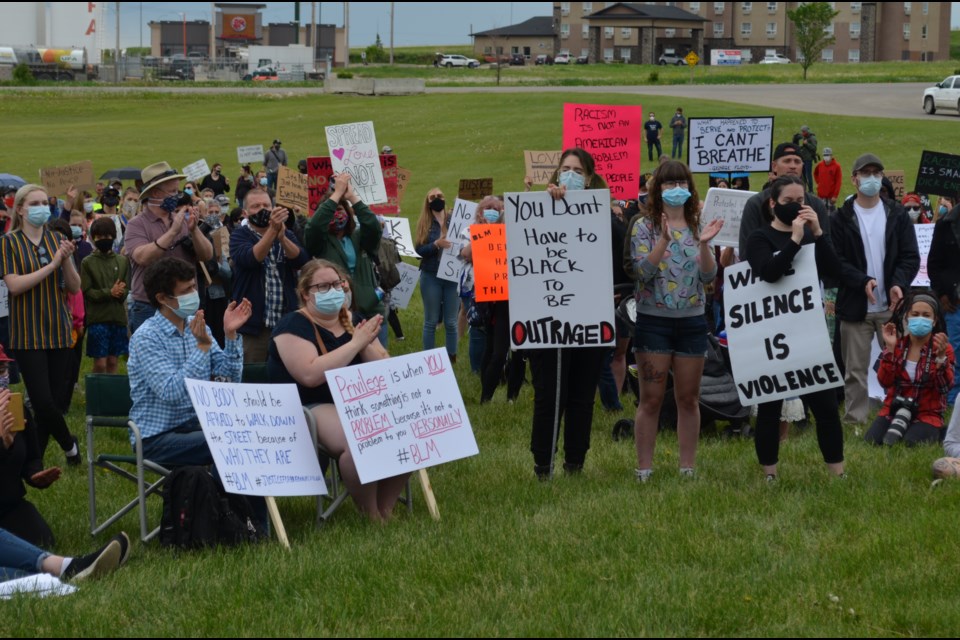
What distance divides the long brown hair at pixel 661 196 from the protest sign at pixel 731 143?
625 cm

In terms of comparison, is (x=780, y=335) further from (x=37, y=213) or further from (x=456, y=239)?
(x=456, y=239)

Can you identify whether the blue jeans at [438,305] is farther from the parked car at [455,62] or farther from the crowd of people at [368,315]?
the parked car at [455,62]

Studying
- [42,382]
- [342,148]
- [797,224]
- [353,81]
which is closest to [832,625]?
[797,224]

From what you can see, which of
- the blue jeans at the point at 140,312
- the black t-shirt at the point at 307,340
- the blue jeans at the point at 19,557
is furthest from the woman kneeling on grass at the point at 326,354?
the blue jeans at the point at 140,312

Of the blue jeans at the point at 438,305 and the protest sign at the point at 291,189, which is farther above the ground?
→ the protest sign at the point at 291,189

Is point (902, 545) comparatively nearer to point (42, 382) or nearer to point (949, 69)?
point (42, 382)

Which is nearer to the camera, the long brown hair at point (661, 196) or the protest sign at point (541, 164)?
the long brown hair at point (661, 196)

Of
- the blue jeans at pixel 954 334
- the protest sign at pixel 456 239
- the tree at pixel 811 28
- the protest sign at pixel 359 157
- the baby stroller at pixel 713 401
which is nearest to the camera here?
the baby stroller at pixel 713 401

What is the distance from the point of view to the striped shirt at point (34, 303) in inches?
359

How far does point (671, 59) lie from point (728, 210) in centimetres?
11185

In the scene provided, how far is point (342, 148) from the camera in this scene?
1277 cm

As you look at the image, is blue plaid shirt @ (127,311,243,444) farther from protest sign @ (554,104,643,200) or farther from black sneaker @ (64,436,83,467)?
protest sign @ (554,104,643,200)

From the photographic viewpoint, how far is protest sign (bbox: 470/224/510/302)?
11.8 meters

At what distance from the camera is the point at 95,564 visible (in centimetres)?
636
